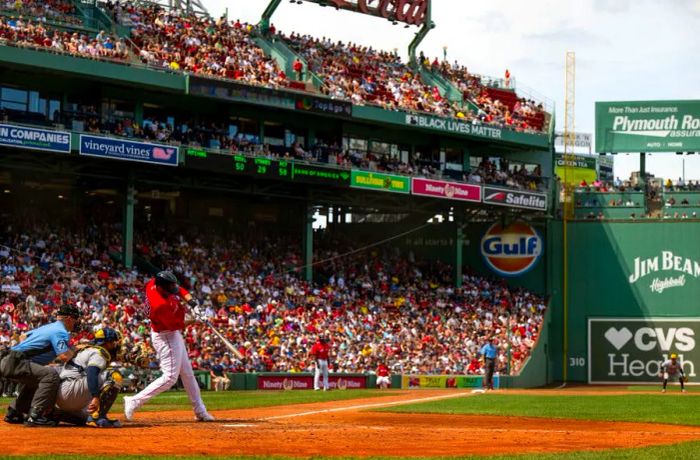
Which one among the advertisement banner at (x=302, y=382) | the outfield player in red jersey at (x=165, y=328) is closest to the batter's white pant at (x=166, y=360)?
the outfield player in red jersey at (x=165, y=328)

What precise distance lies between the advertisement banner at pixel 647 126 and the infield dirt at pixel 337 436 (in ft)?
125

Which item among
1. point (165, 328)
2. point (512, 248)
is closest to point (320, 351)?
point (165, 328)

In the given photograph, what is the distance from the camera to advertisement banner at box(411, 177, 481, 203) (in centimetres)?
4644

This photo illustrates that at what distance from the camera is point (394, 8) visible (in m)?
52.2

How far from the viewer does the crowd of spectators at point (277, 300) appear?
34.6 m

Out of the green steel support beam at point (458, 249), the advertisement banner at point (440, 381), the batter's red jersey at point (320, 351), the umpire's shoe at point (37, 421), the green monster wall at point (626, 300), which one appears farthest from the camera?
the green monster wall at point (626, 300)

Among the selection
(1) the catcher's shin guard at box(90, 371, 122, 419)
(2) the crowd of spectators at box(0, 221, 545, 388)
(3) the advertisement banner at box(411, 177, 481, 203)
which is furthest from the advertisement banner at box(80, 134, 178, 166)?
(1) the catcher's shin guard at box(90, 371, 122, 419)

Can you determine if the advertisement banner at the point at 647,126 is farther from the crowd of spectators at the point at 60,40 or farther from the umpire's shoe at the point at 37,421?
the umpire's shoe at the point at 37,421

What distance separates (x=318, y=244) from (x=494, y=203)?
7926 mm

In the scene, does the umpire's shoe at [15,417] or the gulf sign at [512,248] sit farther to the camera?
the gulf sign at [512,248]

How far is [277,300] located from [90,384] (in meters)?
27.7

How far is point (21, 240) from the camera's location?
121 feet

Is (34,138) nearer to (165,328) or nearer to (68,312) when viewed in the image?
(165,328)

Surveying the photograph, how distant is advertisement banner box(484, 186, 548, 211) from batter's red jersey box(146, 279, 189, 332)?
35396mm
